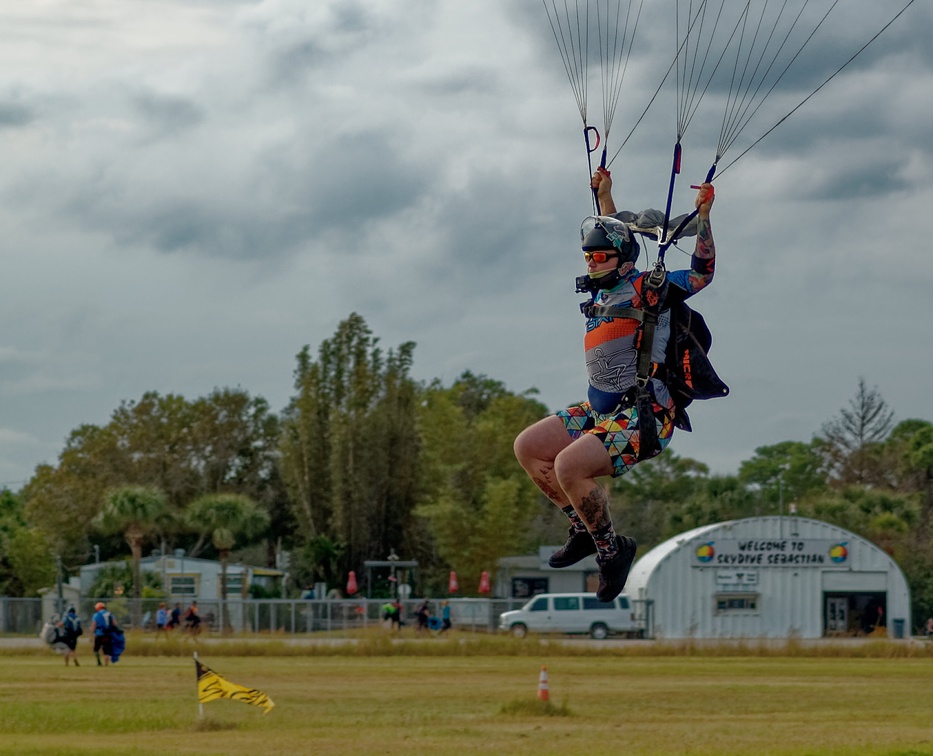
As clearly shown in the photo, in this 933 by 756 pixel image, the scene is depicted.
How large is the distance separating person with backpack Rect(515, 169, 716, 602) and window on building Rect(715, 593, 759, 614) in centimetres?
4849

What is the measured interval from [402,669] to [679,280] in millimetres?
32436

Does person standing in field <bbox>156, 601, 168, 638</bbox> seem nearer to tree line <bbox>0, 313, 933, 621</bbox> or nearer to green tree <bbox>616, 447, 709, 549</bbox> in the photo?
tree line <bbox>0, 313, 933, 621</bbox>

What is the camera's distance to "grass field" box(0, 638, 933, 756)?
23828 millimetres

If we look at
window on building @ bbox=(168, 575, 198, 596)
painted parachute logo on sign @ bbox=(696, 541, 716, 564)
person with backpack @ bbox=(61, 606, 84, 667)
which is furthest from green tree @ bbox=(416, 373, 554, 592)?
person with backpack @ bbox=(61, 606, 84, 667)

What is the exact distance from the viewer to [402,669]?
130 feet

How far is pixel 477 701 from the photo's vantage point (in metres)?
30.5

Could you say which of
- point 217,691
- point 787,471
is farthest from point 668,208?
point 787,471

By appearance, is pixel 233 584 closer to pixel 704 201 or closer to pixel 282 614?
pixel 282 614

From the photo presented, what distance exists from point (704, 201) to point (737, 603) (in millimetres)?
49491

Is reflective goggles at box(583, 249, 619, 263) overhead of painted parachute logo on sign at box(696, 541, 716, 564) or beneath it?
overhead

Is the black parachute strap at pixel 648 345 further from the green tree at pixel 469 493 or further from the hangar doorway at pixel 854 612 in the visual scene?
the green tree at pixel 469 493

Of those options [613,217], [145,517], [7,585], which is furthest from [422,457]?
[613,217]

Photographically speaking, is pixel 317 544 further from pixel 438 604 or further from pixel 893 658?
pixel 893 658

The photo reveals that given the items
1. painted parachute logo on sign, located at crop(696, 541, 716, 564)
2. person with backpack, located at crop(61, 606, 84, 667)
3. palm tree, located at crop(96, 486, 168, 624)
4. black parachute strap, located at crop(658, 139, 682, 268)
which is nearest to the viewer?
black parachute strap, located at crop(658, 139, 682, 268)
